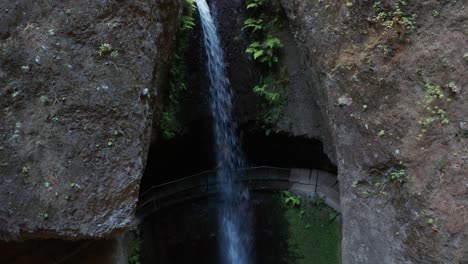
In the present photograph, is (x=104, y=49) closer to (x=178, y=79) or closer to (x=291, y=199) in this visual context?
(x=178, y=79)

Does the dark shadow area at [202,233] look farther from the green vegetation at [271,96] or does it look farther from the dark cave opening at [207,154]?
the green vegetation at [271,96]

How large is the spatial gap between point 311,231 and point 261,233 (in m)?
0.95

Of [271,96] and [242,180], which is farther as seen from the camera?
[242,180]

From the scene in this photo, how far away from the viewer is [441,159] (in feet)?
12.0

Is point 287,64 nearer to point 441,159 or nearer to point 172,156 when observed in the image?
point 172,156

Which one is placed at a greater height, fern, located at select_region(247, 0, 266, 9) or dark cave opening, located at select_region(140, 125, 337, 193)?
fern, located at select_region(247, 0, 266, 9)

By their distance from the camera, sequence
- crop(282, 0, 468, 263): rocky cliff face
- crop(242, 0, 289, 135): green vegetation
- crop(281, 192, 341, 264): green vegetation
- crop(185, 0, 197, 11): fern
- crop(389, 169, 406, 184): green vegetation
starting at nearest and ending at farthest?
crop(282, 0, 468, 263): rocky cliff face < crop(389, 169, 406, 184): green vegetation < crop(281, 192, 341, 264): green vegetation < crop(185, 0, 197, 11): fern < crop(242, 0, 289, 135): green vegetation

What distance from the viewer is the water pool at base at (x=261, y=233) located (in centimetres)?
648

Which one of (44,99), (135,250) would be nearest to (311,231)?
(135,250)

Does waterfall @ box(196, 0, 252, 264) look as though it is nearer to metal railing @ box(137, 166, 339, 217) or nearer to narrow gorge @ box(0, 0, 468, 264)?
metal railing @ box(137, 166, 339, 217)

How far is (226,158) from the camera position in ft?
23.9

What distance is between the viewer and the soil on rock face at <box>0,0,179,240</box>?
3672mm

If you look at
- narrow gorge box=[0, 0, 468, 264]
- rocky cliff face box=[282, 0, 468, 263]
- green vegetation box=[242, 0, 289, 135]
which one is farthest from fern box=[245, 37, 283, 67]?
rocky cliff face box=[282, 0, 468, 263]

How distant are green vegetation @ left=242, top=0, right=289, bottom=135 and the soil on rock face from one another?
306 cm
